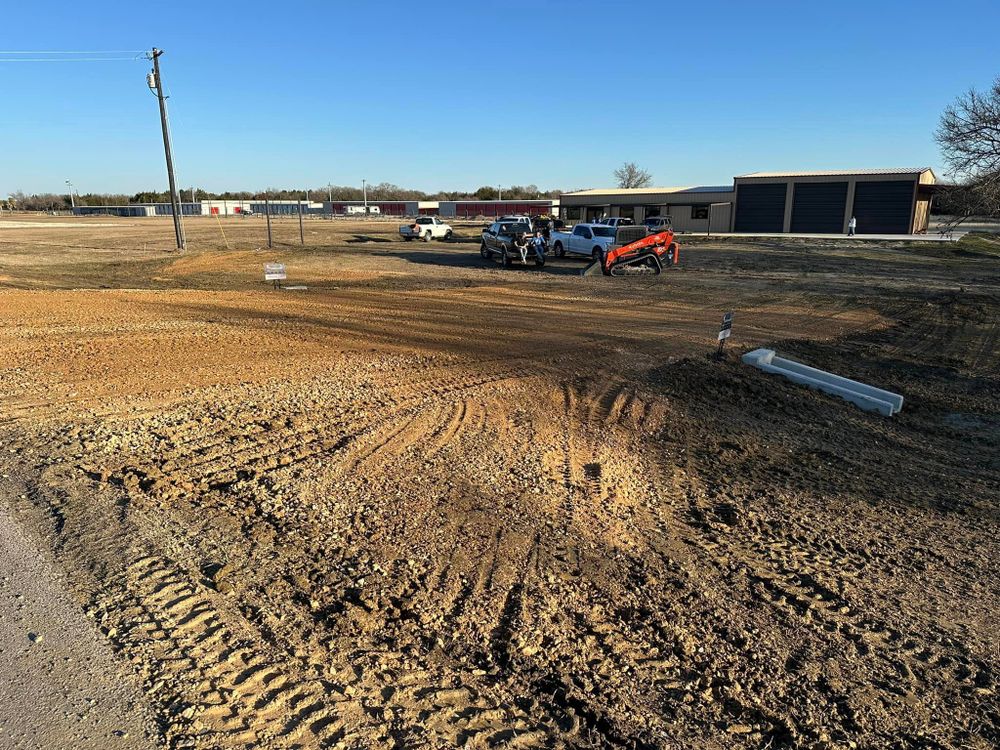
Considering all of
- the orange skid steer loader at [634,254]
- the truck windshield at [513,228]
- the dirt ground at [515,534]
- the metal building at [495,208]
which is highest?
the metal building at [495,208]

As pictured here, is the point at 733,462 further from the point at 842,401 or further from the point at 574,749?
the point at 574,749

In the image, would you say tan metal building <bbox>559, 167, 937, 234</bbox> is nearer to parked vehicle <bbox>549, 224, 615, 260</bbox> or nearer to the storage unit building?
the storage unit building

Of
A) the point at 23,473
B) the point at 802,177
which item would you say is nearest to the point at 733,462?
the point at 23,473

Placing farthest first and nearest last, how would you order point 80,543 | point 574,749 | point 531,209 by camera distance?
1. point 531,209
2. point 80,543
3. point 574,749

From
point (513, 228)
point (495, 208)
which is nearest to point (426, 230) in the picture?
point (513, 228)

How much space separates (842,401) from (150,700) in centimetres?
900

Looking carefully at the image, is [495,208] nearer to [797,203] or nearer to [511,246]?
[797,203]

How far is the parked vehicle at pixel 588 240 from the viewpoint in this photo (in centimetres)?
2888

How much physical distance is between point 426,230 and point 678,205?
92.4 ft

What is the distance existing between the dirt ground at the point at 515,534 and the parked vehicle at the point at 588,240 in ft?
54.6

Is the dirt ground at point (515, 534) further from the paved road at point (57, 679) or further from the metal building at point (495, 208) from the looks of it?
the metal building at point (495, 208)

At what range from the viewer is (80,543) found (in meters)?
4.99

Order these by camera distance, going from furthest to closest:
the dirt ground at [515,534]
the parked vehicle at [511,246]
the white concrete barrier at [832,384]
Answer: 1. the parked vehicle at [511,246]
2. the white concrete barrier at [832,384]
3. the dirt ground at [515,534]

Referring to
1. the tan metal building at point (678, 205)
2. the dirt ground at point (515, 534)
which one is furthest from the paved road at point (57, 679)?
the tan metal building at point (678, 205)
